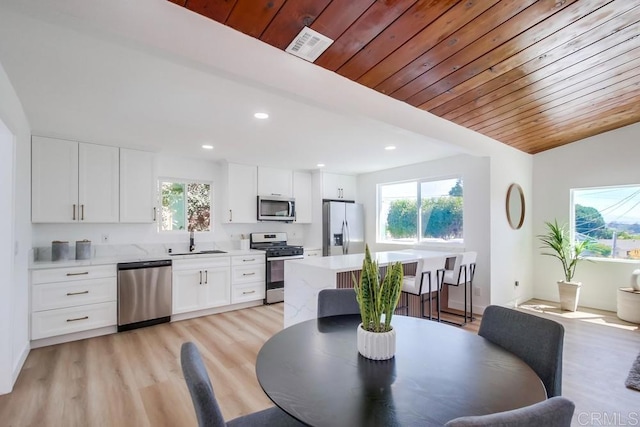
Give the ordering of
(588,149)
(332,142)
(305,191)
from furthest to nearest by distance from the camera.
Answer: (305,191), (588,149), (332,142)

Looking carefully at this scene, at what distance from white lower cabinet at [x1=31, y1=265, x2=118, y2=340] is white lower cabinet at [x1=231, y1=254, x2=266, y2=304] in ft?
4.80

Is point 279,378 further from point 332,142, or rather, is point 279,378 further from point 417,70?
point 332,142

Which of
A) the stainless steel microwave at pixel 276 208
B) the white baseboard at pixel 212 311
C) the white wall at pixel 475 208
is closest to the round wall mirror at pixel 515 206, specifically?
the white wall at pixel 475 208

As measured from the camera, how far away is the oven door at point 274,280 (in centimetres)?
480

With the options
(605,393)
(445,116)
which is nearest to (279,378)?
(605,393)

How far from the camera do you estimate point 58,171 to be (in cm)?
353

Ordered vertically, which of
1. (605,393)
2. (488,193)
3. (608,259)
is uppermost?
(488,193)

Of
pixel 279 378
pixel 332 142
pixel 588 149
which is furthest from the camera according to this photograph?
pixel 588 149

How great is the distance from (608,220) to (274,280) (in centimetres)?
488

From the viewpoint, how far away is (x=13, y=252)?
245 cm

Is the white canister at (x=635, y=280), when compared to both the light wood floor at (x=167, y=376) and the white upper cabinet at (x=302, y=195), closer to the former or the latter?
the light wood floor at (x=167, y=376)

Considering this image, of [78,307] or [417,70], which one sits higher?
[417,70]

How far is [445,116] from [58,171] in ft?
14.2

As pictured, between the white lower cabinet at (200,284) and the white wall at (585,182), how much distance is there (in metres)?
4.86
